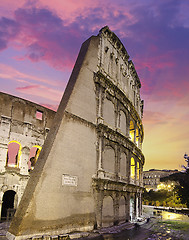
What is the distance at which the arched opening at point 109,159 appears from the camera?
1762cm

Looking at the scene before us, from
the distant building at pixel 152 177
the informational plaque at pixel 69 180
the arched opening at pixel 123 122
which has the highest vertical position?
the arched opening at pixel 123 122

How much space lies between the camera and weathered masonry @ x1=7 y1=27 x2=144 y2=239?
11.9 meters

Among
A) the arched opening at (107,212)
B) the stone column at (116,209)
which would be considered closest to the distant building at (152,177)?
the stone column at (116,209)

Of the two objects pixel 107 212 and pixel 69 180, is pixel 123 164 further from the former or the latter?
pixel 69 180

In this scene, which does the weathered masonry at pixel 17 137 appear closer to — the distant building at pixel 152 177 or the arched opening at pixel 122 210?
the arched opening at pixel 122 210

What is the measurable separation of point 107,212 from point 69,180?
516cm

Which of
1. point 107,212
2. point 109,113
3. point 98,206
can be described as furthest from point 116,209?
point 109,113

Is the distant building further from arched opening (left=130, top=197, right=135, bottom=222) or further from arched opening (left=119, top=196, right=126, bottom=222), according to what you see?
arched opening (left=119, top=196, right=126, bottom=222)

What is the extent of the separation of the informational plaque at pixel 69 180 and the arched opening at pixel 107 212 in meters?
3.88

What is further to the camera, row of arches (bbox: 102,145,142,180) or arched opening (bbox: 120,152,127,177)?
arched opening (bbox: 120,152,127,177)

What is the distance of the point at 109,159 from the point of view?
18.3 m

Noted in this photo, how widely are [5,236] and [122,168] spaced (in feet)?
38.3

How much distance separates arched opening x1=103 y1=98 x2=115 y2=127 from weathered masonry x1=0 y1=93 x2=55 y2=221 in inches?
233

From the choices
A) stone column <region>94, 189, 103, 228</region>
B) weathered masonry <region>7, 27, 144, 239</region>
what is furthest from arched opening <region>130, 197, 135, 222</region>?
stone column <region>94, 189, 103, 228</region>
